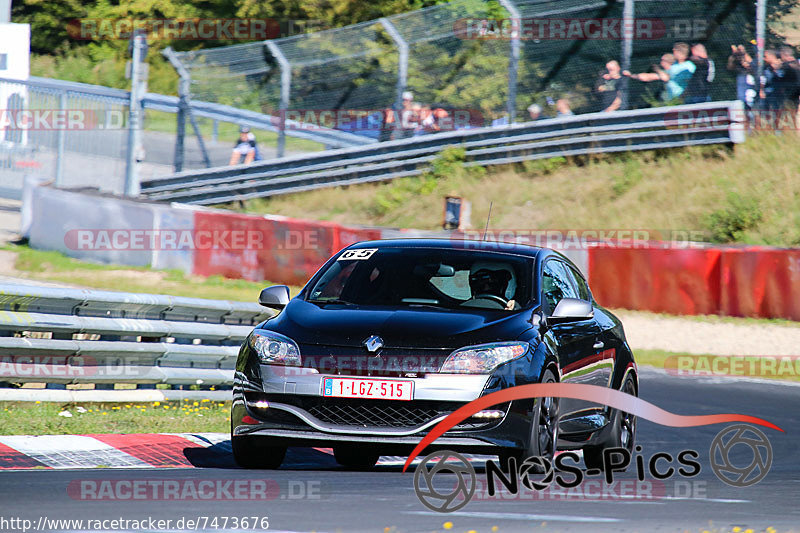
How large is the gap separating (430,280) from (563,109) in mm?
16851

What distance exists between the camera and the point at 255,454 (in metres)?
6.83

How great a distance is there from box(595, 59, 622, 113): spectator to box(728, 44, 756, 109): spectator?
2.12 m

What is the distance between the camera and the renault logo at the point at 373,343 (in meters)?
6.30

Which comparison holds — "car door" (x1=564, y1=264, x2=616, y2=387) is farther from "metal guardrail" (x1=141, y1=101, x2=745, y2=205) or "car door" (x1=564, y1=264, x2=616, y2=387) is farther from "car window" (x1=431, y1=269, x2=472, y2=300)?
"metal guardrail" (x1=141, y1=101, x2=745, y2=205)

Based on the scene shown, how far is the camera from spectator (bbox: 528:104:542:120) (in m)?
23.5

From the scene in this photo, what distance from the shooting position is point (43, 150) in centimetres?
2508

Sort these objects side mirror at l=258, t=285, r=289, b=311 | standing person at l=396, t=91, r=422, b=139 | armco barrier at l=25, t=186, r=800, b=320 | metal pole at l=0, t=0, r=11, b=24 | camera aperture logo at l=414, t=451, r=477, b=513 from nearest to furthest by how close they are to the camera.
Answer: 1. camera aperture logo at l=414, t=451, r=477, b=513
2. side mirror at l=258, t=285, r=289, b=311
3. armco barrier at l=25, t=186, r=800, b=320
4. standing person at l=396, t=91, r=422, b=139
5. metal pole at l=0, t=0, r=11, b=24

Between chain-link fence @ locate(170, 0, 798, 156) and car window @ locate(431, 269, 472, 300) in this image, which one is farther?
chain-link fence @ locate(170, 0, 798, 156)

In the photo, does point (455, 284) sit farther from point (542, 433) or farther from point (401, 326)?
point (542, 433)

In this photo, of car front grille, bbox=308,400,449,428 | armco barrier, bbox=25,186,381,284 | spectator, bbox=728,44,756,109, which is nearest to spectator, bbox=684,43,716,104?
spectator, bbox=728,44,756,109

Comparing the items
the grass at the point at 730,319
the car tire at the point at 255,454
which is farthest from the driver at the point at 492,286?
the grass at the point at 730,319

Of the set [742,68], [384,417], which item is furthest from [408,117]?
[384,417]

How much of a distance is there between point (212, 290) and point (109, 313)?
407 inches

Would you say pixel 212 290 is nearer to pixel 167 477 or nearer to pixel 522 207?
pixel 522 207
